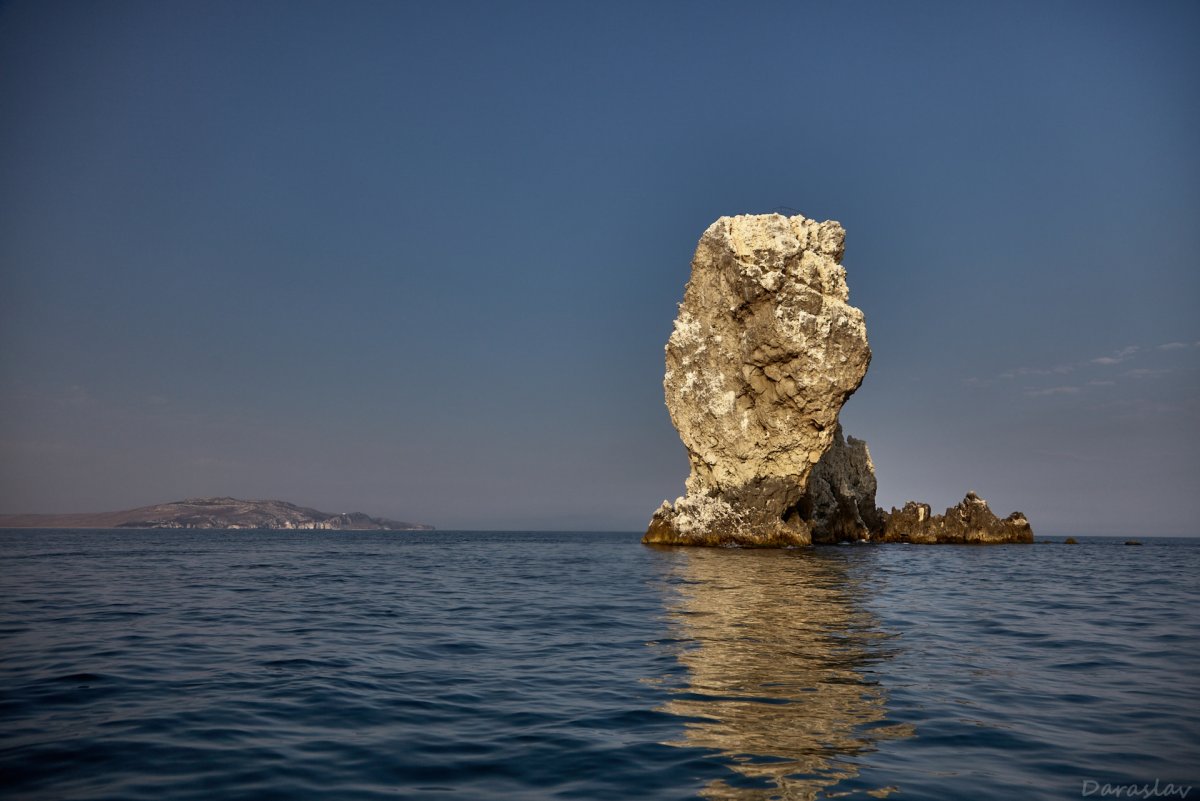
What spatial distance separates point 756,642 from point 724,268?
46.7 meters

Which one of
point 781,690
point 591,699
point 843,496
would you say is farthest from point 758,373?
point 591,699

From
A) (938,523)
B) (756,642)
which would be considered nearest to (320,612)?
(756,642)

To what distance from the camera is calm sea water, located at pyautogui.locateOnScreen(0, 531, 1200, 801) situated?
19.6ft

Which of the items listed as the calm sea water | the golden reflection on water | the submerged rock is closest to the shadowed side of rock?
the submerged rock

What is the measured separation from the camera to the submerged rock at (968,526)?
73.4 m

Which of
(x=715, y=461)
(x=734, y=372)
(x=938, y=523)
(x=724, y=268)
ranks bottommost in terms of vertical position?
(x=938, y=523)

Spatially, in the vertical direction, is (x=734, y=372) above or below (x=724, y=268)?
below

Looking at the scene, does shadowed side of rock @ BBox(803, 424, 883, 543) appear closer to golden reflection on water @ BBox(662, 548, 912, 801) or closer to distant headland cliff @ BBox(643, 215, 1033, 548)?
distant headland cliff @ BBox(643, 215, 1033, 548)

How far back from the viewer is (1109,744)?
23.0 ft

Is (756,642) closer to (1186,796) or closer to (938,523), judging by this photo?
(1186,796)
